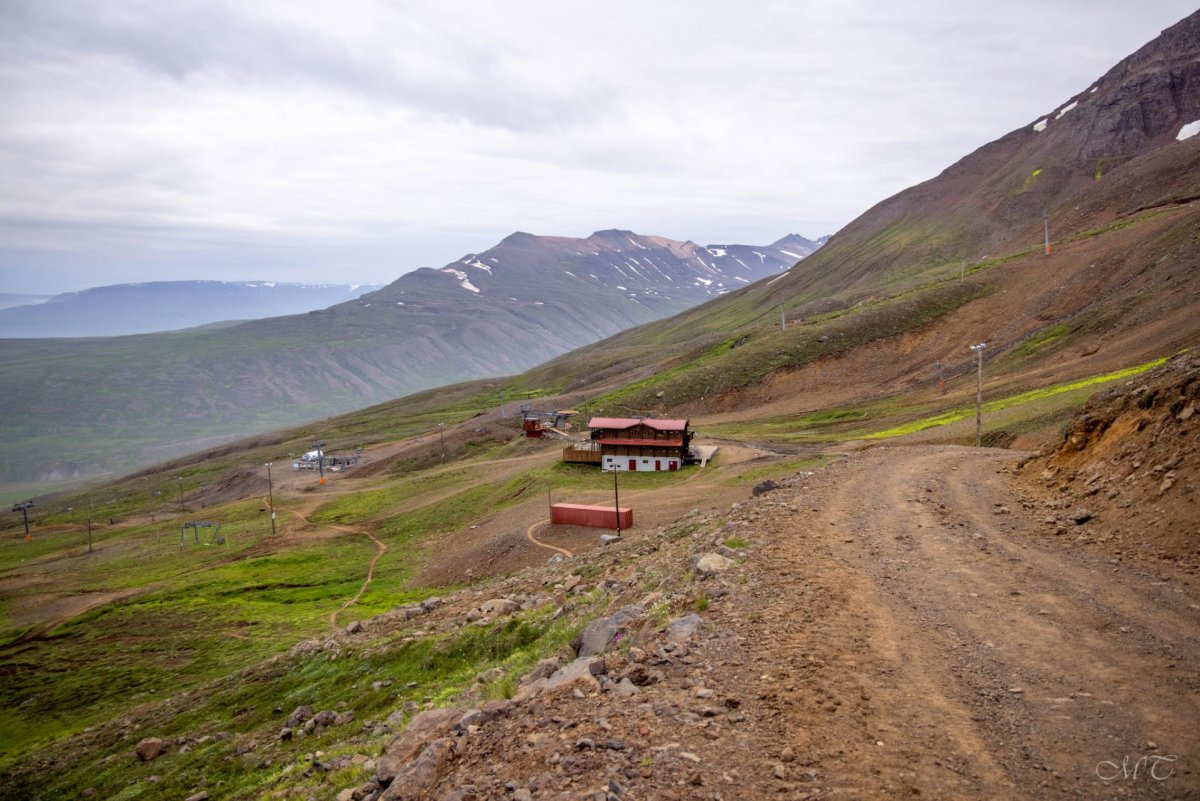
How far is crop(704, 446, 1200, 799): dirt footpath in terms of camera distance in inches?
348

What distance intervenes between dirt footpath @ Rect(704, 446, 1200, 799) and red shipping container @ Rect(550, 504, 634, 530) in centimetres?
2914

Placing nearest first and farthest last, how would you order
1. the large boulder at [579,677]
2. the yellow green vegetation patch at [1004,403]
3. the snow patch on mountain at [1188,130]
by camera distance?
the large boulder at [579,677], the yellow green vegetation patch at [1004,403], the snow patch on mountain at [1188,130]

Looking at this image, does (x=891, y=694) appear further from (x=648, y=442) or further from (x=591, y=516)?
(x=648, y=442)

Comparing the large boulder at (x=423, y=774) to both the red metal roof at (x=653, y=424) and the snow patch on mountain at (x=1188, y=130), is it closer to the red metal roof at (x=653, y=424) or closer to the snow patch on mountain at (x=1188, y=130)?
the red metal roof at (x=653, y=424)

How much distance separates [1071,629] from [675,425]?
55.3 metres

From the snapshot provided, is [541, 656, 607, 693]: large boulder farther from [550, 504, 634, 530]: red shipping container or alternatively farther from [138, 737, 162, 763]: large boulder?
[550, 504, 634, 530]: red shipping container

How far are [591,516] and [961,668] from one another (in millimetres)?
38879

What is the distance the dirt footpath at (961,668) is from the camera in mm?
8828

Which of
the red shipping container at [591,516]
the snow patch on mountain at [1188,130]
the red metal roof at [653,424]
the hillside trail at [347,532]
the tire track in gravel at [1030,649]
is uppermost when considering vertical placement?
the snow patch on mountain at [1188,130]

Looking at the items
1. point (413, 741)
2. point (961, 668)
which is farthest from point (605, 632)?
point (961, 668)

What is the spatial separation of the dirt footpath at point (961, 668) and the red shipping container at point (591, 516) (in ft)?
95.6

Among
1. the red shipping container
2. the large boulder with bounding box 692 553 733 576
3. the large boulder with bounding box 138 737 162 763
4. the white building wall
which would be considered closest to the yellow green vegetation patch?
the white building wall

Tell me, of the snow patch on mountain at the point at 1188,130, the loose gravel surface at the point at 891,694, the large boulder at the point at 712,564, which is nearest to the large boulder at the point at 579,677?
the loose gravel surface at the point at 891,694

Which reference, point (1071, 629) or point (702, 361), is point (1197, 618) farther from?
point (702, 361)
